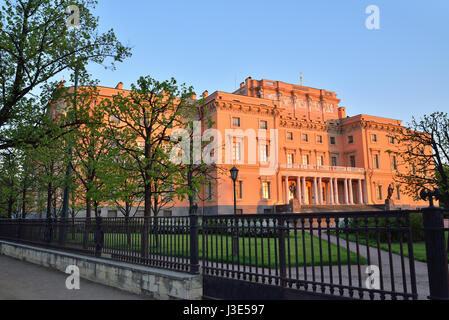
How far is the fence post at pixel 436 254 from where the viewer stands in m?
3.63

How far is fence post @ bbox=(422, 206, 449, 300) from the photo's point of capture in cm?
363

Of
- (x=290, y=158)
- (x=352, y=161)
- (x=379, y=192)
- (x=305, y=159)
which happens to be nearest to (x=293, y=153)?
(x=290, y=158)

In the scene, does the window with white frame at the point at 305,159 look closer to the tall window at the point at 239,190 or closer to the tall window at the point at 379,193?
the tall window at the point at 379,193

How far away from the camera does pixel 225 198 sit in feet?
124

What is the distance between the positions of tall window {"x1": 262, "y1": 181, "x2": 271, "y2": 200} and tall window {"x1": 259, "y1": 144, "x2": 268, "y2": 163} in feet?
9.54

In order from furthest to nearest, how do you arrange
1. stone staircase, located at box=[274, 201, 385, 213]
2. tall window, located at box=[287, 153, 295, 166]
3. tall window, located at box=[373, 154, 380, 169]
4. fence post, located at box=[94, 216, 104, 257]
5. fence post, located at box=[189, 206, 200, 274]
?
tall window, located at box=[373, 154, 380, 169], tall window, located at box=[287, 153, 295, 166], stone staircase, located at box=[274, 201, 385, 213], fence post, located at box=[94, 216, 104, 257], fence post, located at box=[189, 206, 200, 274]

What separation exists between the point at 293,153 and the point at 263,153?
28.9 ft

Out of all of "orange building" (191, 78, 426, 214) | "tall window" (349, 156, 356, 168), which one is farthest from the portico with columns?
"tall window" (349, 156, 356, 168)

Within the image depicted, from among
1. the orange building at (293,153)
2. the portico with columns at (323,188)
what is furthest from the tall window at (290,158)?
the portico with columns at (323,188)

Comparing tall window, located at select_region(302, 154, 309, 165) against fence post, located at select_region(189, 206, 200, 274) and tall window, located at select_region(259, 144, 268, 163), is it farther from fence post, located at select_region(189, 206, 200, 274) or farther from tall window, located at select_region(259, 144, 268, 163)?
fence post, located at select_region(189, 206, 200, 274)

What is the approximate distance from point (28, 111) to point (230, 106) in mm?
28088

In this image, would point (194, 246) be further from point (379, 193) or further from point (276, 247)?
point (379, 193)

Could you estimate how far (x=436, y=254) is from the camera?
371 cm
